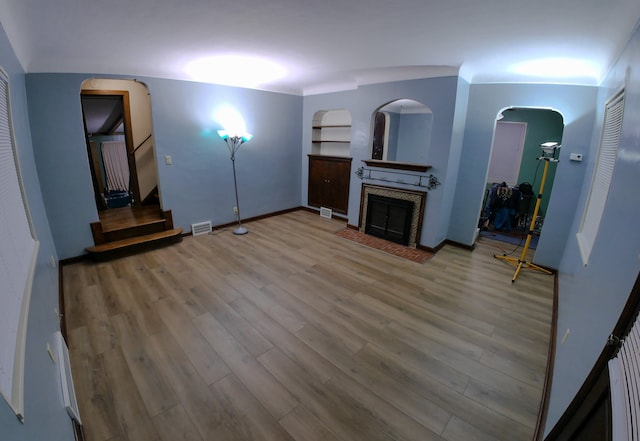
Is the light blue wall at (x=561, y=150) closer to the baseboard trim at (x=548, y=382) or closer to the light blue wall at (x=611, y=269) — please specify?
the baseboard trim at (x=548, y=382)

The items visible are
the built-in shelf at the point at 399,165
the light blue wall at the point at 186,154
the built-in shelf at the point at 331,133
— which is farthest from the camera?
the built-in shelf at the point at 331,133

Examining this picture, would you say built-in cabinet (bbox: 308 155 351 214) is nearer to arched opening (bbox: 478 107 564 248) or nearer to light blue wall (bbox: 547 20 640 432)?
arched opening (bbox: 478 107 564 248)

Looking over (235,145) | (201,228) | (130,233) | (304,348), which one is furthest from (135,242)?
(304,348)

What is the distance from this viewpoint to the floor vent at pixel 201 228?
452 centimetres

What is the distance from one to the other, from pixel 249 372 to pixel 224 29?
280 cm

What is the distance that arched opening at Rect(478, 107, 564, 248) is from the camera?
16.6 ft

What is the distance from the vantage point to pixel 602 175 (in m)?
2.19

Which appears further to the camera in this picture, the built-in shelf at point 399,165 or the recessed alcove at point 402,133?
the recessed alcove at point 402,133

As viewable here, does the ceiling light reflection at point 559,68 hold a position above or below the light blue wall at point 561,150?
above

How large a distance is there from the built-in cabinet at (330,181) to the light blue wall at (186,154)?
42cm

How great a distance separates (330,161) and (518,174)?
4.06 m

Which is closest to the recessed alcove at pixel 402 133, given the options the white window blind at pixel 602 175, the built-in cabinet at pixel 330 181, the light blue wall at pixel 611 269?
the built-in cabinet at pixel 330 181

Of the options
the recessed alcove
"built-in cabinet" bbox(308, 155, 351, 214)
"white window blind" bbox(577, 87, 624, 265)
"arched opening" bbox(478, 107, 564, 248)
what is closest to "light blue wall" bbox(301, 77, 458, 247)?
"built-in cabinet" bbox(308, 155, 351, 214)

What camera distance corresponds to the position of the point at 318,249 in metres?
4.16
